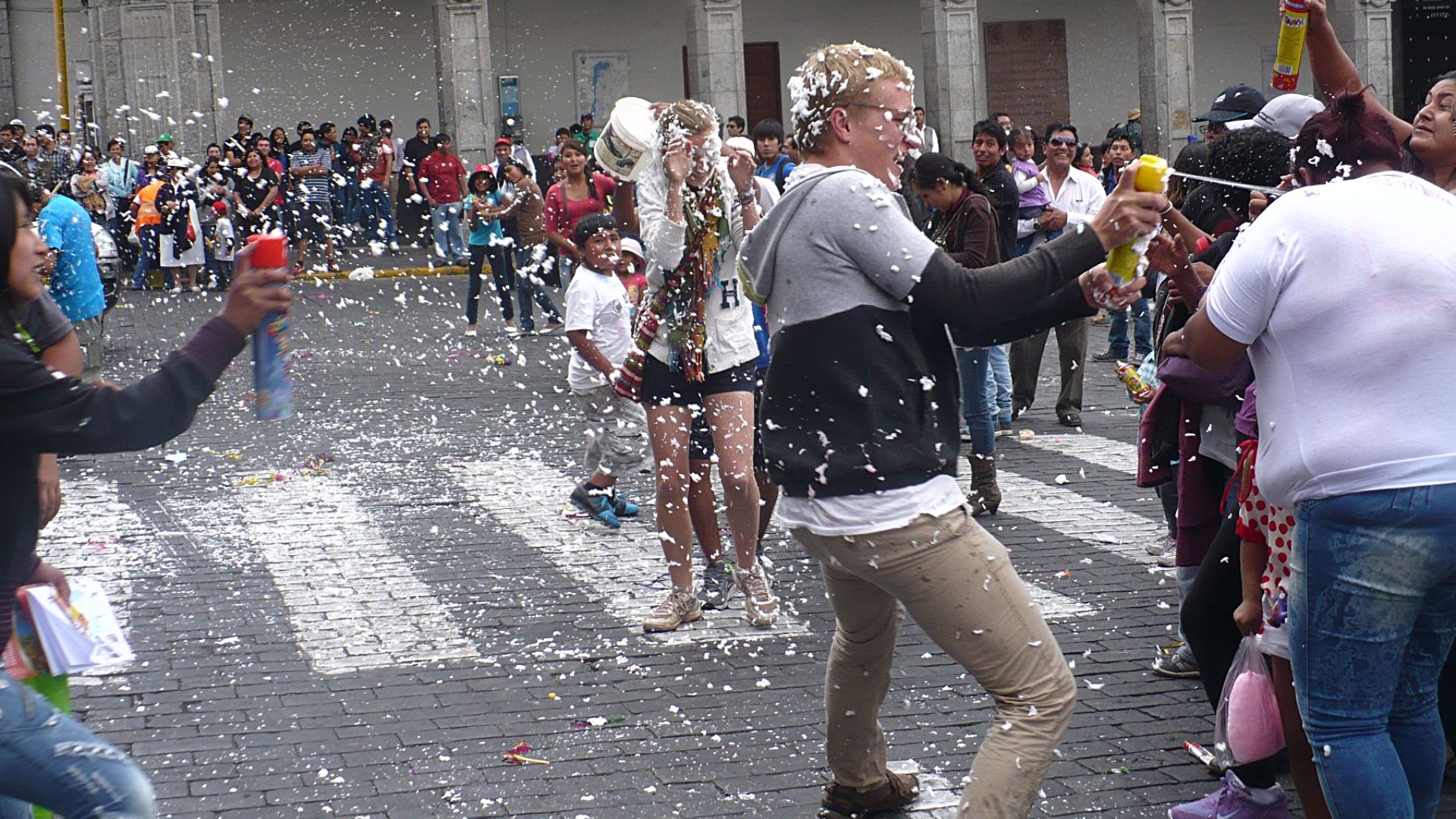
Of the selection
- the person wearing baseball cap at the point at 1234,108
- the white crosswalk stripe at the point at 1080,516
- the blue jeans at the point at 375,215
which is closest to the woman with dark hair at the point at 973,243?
the white crosswalk stripe at the point at 1080,516

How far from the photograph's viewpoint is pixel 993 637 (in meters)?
3.63

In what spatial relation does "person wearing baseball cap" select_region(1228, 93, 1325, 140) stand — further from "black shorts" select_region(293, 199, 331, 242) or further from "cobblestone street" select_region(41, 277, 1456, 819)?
"black shorts" select_region(293, 199, 331, 242)

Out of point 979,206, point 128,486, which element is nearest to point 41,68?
point 128,486

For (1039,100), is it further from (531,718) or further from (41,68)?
(531,718)

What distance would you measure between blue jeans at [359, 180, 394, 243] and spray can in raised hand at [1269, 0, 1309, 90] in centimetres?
2199

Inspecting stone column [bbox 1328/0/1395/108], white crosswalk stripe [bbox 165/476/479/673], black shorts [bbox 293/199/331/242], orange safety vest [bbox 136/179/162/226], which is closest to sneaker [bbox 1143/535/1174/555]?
white crosswalk stripe [bbox 165/476/479/673]

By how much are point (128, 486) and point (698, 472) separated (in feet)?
Answer: 14.9

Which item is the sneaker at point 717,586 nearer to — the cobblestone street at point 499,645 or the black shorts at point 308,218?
the cobblestone street at point 499,645

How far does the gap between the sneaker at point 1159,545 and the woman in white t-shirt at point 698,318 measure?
6.68ft

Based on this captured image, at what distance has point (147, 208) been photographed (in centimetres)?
2162

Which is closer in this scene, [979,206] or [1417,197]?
[1417,197]

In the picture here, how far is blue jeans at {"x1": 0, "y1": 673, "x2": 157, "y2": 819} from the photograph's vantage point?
310cm

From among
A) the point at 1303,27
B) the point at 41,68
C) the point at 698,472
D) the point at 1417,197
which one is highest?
the point at 41,68

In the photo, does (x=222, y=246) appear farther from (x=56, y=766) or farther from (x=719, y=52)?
(x=56, y=766)
